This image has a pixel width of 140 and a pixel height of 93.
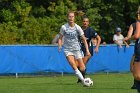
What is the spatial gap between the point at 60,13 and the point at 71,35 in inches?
893

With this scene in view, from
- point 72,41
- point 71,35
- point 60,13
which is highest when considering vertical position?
point 71,35

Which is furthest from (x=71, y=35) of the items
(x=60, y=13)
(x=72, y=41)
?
(x=60, y=13)

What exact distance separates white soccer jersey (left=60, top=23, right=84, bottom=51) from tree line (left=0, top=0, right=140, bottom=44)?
17662mm

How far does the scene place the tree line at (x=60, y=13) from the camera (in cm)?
3653

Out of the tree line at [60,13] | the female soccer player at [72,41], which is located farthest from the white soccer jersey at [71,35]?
the tree line at [60,13]

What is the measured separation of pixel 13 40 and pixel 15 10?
780 centimetres

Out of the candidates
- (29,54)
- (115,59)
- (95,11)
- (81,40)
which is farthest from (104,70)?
(95,11)

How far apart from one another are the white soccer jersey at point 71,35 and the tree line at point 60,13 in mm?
17662

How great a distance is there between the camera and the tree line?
36.5 m

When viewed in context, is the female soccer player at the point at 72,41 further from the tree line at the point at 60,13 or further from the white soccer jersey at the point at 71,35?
the tree line at the point at 60,13

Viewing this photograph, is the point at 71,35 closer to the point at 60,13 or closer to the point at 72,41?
the point at 72,41

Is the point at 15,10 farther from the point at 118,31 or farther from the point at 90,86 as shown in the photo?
Result: the point at 90,86

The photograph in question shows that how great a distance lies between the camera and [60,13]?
37.6 metres

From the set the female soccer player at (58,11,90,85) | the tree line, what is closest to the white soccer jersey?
the female soccer player at (58,11,90,85)
